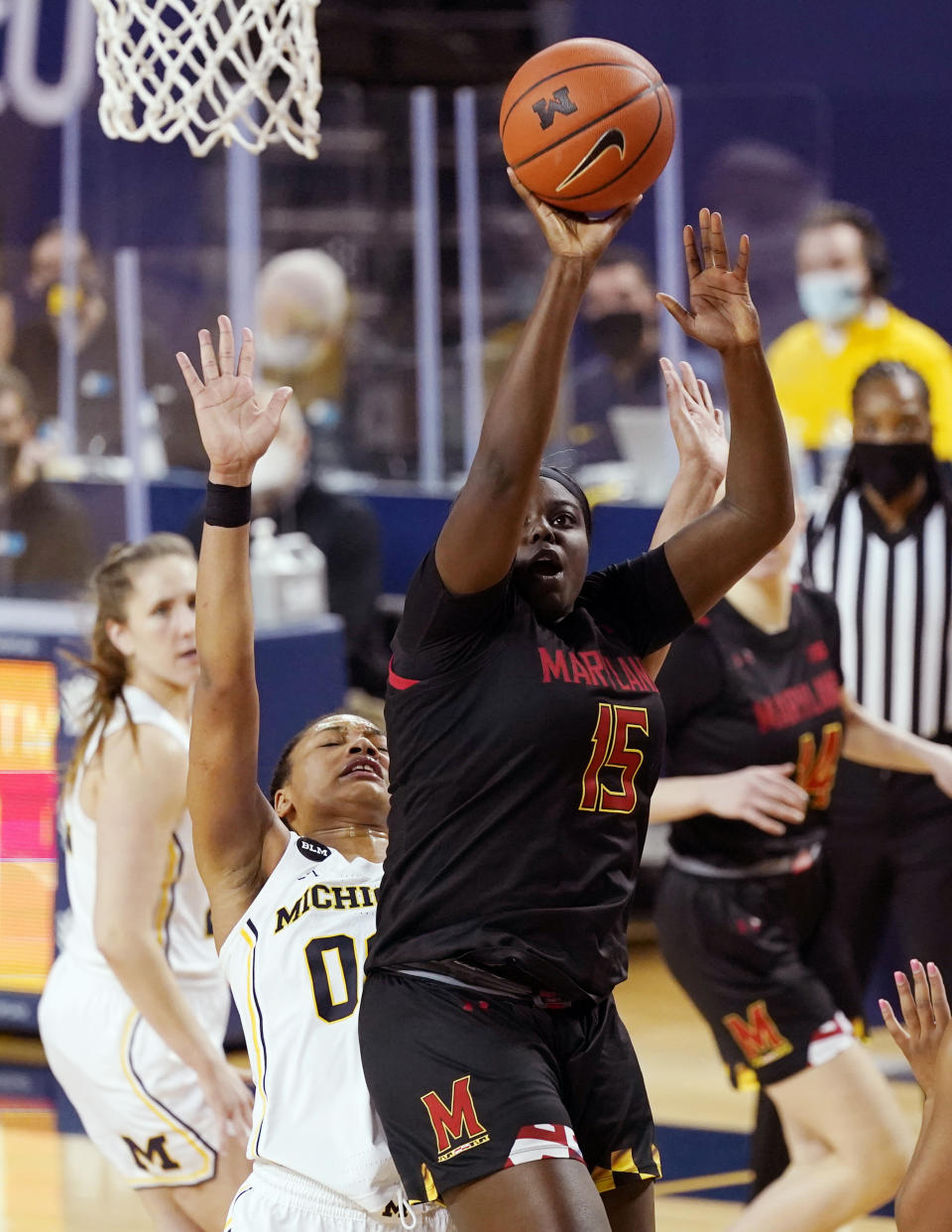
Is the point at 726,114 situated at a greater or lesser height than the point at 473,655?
greater

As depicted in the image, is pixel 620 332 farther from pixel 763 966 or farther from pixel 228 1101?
pixel 228 1101

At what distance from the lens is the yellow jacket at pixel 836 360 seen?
792 cm

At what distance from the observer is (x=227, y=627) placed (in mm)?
3158

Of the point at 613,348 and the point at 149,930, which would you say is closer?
the point at 149,930

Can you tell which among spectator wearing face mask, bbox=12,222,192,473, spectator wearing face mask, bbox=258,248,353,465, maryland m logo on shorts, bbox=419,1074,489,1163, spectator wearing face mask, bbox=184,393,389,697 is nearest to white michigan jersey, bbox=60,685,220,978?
maryland m logo on shorts, bbox=419,1074,489,1163

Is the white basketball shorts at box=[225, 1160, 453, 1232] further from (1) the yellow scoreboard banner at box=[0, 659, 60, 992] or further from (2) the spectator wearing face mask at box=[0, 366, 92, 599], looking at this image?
(2) the spectator wearing face mask at box=[0, 366, 92, 599]

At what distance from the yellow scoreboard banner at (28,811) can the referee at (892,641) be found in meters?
2.63

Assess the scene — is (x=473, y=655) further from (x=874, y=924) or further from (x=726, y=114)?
(x=726, y=114)

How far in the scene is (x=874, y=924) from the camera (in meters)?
5.64

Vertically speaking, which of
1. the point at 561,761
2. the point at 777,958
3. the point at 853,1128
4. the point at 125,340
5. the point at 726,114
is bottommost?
the point at 853,1128

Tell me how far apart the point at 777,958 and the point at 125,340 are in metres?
3.67

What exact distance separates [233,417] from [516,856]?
2.77ft

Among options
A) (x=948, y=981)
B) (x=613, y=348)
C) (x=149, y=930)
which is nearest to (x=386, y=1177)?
(x=149, y=930)

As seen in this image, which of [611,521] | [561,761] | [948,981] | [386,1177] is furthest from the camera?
[611,521]
